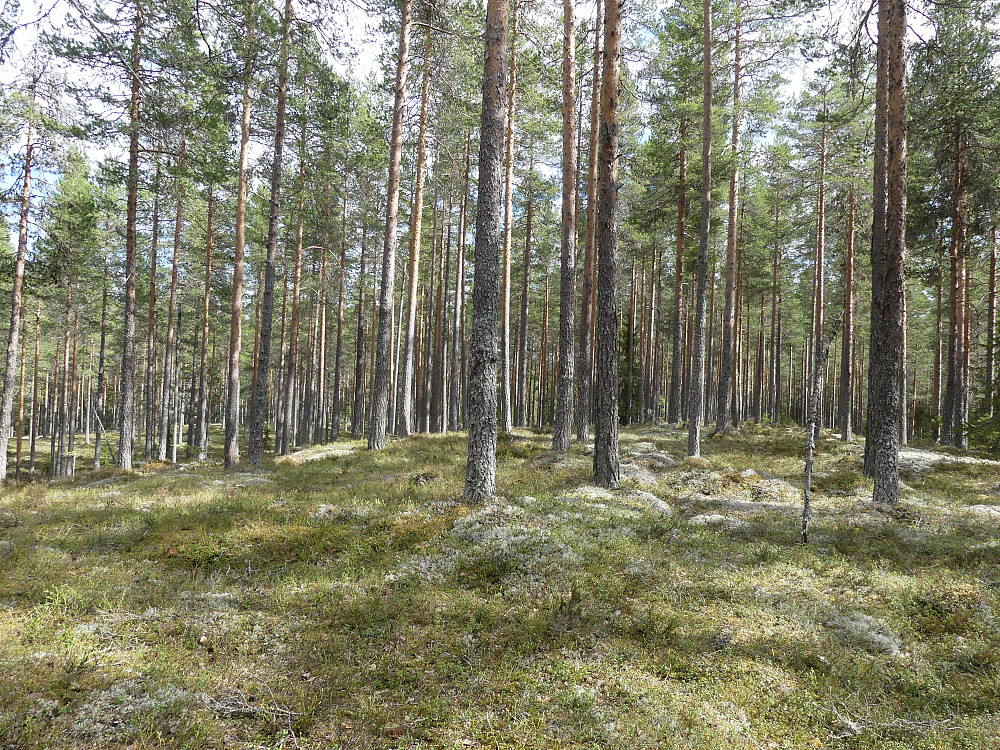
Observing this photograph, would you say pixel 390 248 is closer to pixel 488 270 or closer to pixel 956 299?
pixel 488 270

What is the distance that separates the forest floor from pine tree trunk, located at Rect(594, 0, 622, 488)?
193cm

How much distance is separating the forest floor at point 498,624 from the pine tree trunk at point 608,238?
193 cm

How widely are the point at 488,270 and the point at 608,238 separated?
9.22 ft

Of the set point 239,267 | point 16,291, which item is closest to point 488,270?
point 239,267

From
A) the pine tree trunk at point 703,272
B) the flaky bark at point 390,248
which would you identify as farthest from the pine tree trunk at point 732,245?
the flaky bark at point 390,248

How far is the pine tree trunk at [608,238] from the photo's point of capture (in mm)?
9289

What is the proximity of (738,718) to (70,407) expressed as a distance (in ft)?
125

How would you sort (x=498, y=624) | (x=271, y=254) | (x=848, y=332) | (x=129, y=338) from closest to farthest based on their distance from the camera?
(x=498, y=624), (x=271, y=254), (x=129, y=338), (x=848, y=332)

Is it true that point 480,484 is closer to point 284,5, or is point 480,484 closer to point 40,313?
point 284,5

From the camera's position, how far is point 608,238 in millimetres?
9453

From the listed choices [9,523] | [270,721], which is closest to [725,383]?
[270,721]

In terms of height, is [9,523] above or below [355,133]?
below

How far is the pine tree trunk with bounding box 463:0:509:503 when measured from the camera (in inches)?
331

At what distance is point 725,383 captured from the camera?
782 inches
